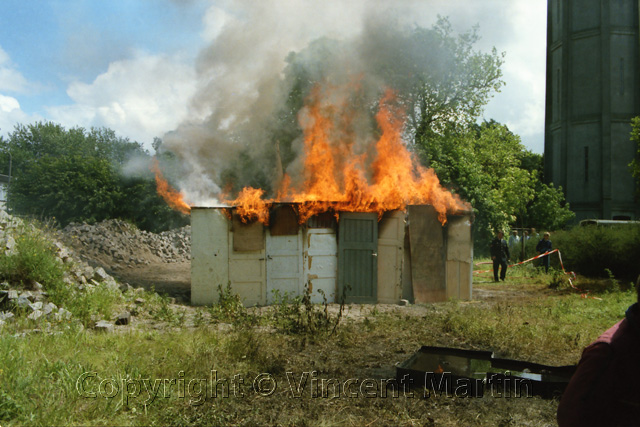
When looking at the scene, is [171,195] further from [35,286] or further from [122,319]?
[122,319]

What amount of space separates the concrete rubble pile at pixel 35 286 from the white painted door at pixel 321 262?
5.20 metres

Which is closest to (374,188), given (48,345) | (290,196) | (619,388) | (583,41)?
(290,196)

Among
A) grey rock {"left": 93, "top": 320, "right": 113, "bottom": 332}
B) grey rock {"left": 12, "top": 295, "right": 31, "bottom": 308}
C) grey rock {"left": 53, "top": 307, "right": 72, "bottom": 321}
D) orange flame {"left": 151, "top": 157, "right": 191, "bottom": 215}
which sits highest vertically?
orange flame {"left": 151, "top": 157, "right": 191, "bottom": 215}

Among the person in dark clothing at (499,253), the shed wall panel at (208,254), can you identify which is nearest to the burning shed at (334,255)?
the shed wall panel at (208,254)

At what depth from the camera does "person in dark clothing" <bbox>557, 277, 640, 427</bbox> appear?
6.00 feet

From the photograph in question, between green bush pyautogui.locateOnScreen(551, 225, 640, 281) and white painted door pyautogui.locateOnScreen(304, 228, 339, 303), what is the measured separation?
1100 centimetres

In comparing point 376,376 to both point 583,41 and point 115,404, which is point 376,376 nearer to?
point 115,404

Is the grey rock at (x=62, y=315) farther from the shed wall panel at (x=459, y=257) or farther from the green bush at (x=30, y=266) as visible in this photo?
the shed wall panel at (x=459, y=257)

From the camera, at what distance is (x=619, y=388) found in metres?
1.83

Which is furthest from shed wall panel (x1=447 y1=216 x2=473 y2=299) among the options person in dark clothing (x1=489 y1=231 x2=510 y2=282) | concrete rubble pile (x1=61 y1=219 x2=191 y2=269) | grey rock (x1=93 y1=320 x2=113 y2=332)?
concrete rubble pile (x1=61 y1=219 x2=191 y2=269)

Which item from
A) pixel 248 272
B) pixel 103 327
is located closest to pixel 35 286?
pixel 103 327

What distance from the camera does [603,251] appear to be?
1694 centimetres

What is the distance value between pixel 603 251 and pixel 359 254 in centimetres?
1111

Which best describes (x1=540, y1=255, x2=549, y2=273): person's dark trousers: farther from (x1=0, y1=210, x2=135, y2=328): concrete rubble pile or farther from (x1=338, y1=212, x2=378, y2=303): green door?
(x1=0, y1=210, x2=135, y2=328): concrete rubble pile
